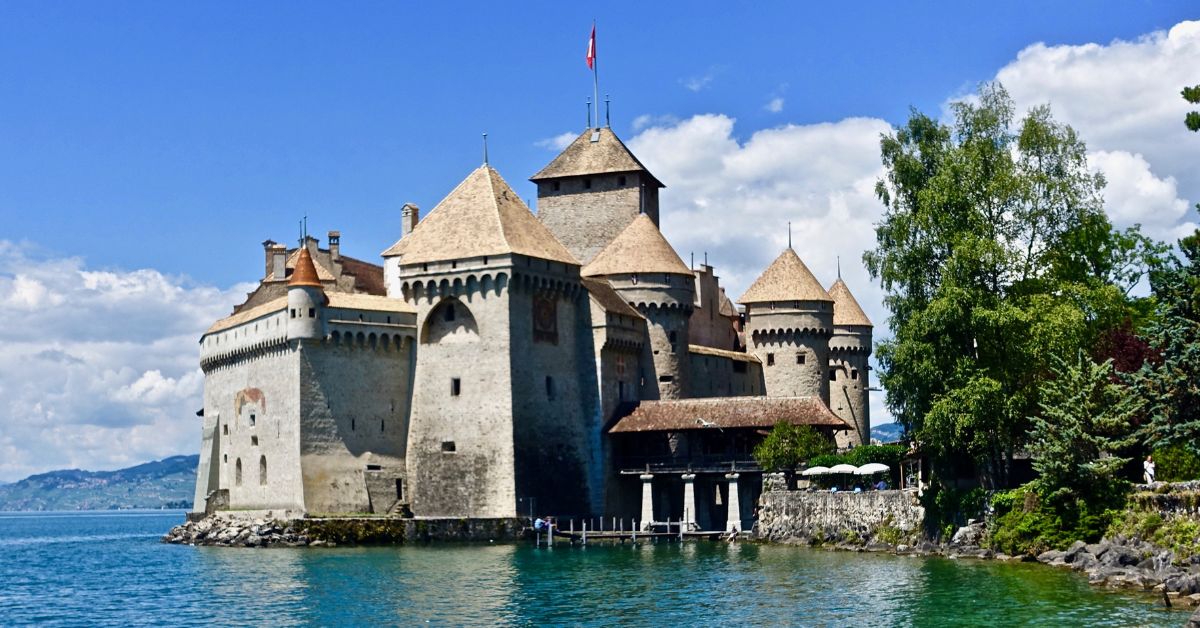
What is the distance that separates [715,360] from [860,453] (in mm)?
18002

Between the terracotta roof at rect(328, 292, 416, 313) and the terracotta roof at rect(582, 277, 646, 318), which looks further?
the terracotta roof at rect(582, 277, 646, 318)

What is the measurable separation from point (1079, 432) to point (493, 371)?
85.2 ft

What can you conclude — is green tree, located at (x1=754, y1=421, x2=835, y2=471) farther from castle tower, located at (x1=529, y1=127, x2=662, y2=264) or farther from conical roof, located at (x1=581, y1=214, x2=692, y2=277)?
castle tower, located at (x1=529, y1=127, x2=662, y2=264)

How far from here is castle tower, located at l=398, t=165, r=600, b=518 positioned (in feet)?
201

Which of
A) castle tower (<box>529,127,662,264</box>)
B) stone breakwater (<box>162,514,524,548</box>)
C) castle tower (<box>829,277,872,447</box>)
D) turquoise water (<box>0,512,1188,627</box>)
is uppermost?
castle tower (<box>529,127,662,264</box>)

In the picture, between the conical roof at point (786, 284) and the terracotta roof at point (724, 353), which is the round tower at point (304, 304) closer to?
the terracotta roof at point (724, 353)

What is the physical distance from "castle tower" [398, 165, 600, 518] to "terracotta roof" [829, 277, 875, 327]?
22514mm

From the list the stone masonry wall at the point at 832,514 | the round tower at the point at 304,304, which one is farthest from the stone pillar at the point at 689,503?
the round tower at the point at 304,304

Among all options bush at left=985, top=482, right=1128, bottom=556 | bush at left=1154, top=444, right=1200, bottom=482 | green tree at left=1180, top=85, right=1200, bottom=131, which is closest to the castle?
bush at left=985, top=482, right=1128, bottom=556

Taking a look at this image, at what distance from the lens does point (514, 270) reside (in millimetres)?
61531

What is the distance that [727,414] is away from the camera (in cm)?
6266

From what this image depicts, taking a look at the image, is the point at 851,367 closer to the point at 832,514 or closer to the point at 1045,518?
the point at 832,514

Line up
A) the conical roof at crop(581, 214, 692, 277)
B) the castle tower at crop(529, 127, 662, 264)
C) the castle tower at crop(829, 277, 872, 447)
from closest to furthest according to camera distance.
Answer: the conical roof at crop(581, 214, 692, 277)
the castle tower at crop(529, 127, 662, 264)
the castle tower at crop(829, 277, 872, 447)

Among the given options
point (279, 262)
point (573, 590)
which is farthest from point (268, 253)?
point (573, 590)
